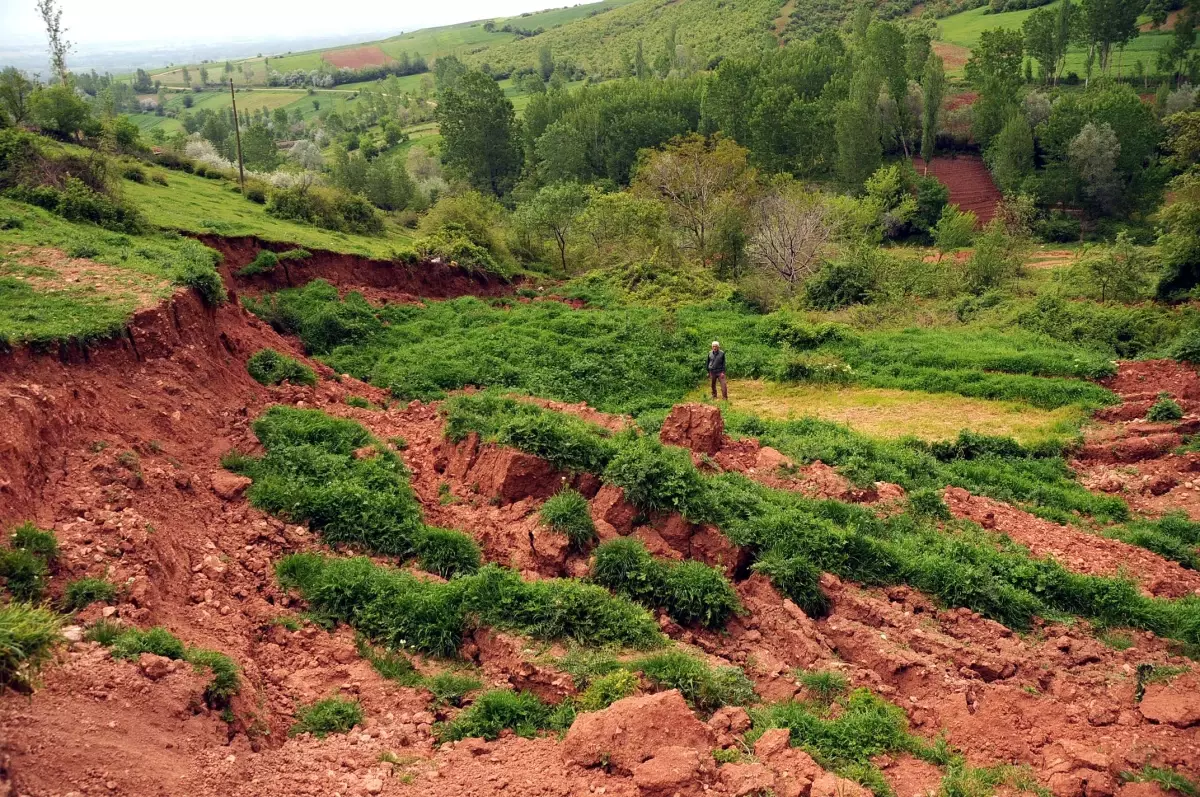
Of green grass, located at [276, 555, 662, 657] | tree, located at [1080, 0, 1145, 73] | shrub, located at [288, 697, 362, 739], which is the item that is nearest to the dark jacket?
green grass, located at [276, 555, 662, 657]

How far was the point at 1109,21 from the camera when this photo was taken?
5934cm

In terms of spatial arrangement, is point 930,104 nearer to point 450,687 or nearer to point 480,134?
point 480,134

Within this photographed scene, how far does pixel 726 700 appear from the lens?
298 inches

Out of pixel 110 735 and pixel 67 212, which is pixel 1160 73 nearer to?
pixel 67 212

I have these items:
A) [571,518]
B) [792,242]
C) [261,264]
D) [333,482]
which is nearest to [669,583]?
[571,518]

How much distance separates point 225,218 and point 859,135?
35914 millimetres

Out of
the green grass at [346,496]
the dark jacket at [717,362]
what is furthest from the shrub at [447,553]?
the dark jacket at [717,362]

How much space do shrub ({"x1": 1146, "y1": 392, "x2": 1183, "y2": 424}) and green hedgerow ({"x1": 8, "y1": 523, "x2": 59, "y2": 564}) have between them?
1821 cm

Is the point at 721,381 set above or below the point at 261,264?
below

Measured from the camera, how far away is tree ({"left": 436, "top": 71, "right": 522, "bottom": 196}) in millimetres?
50219

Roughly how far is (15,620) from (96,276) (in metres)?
10.2

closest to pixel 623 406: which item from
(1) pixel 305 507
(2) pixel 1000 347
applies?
(1) pixel 305 507

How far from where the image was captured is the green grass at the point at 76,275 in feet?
35.7

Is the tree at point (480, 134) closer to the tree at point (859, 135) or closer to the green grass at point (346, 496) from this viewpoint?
the tree at point (859, 135)
